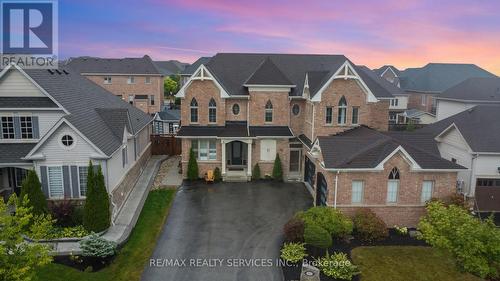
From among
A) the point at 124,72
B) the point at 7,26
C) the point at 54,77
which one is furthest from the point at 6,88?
the point at 124,72

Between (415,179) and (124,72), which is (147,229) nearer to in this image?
(415,179)

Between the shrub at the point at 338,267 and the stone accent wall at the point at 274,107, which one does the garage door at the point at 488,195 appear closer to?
A: the shrub at the point at 338,267

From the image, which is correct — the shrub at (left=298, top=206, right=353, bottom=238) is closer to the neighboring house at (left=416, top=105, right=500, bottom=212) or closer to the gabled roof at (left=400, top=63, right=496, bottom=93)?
the neighboring house at (left=416, top=105, right=500, bottom=212)

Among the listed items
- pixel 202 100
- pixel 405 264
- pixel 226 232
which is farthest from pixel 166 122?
pixel 405 264

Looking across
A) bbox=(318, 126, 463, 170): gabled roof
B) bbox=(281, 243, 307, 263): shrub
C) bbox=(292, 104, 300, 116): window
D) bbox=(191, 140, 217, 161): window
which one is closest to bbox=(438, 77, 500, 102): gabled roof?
bbox=(292, 104, 300, 116): window

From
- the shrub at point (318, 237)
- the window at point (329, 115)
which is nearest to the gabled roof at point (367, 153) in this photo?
the shrub at point (318, 237)
